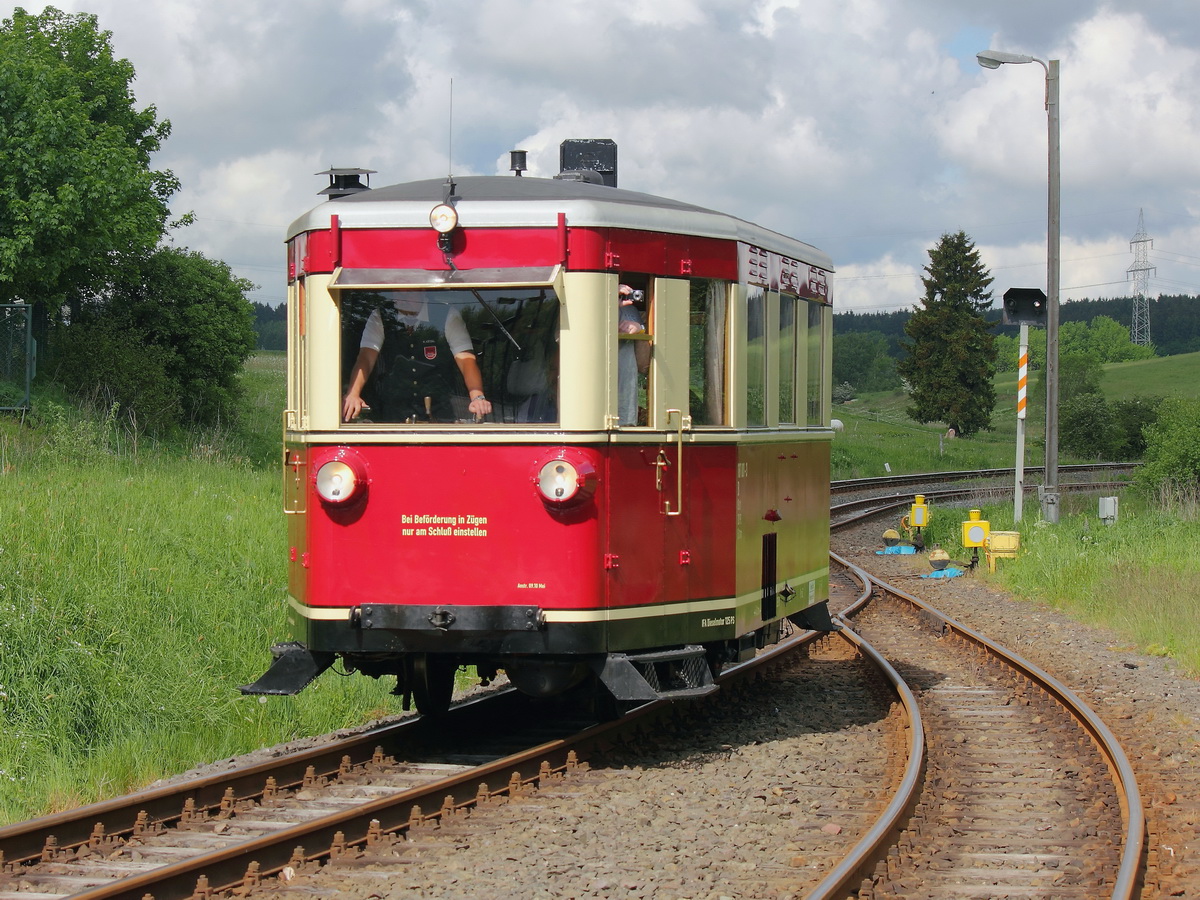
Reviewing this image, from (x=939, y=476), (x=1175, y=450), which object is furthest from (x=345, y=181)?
(x=939, y=476)

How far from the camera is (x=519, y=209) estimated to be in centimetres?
759

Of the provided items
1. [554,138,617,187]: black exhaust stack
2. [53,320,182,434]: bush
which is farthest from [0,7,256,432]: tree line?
[554,138,617,187]: black exhaust stack

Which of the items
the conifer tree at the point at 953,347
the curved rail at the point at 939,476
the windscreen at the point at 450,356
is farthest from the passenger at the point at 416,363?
the conifer tree at the point at 953,347

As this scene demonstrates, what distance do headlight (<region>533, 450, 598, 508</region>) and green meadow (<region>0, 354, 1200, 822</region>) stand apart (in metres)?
2.67

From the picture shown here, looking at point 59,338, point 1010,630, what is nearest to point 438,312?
point 1010,630

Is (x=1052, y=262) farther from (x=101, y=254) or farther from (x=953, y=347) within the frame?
(x=953, y=347)

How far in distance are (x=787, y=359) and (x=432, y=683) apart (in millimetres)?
3342

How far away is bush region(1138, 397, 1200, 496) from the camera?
3350 centimetres

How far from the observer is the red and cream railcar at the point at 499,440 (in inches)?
295

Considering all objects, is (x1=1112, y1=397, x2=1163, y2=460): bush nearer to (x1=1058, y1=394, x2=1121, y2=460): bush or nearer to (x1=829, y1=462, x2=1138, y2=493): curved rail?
(x1=1058, y1=394, x2=1121, y2=460): bush

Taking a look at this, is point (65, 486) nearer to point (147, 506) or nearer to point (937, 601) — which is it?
point (147, 506)

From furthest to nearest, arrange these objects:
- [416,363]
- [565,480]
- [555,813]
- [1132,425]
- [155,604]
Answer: [1132,425]
[155,604]
[416,363]
[565,480]
[555,813]

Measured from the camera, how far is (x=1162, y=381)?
97.1 metres

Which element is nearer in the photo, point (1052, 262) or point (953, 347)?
point (1052, 262)
